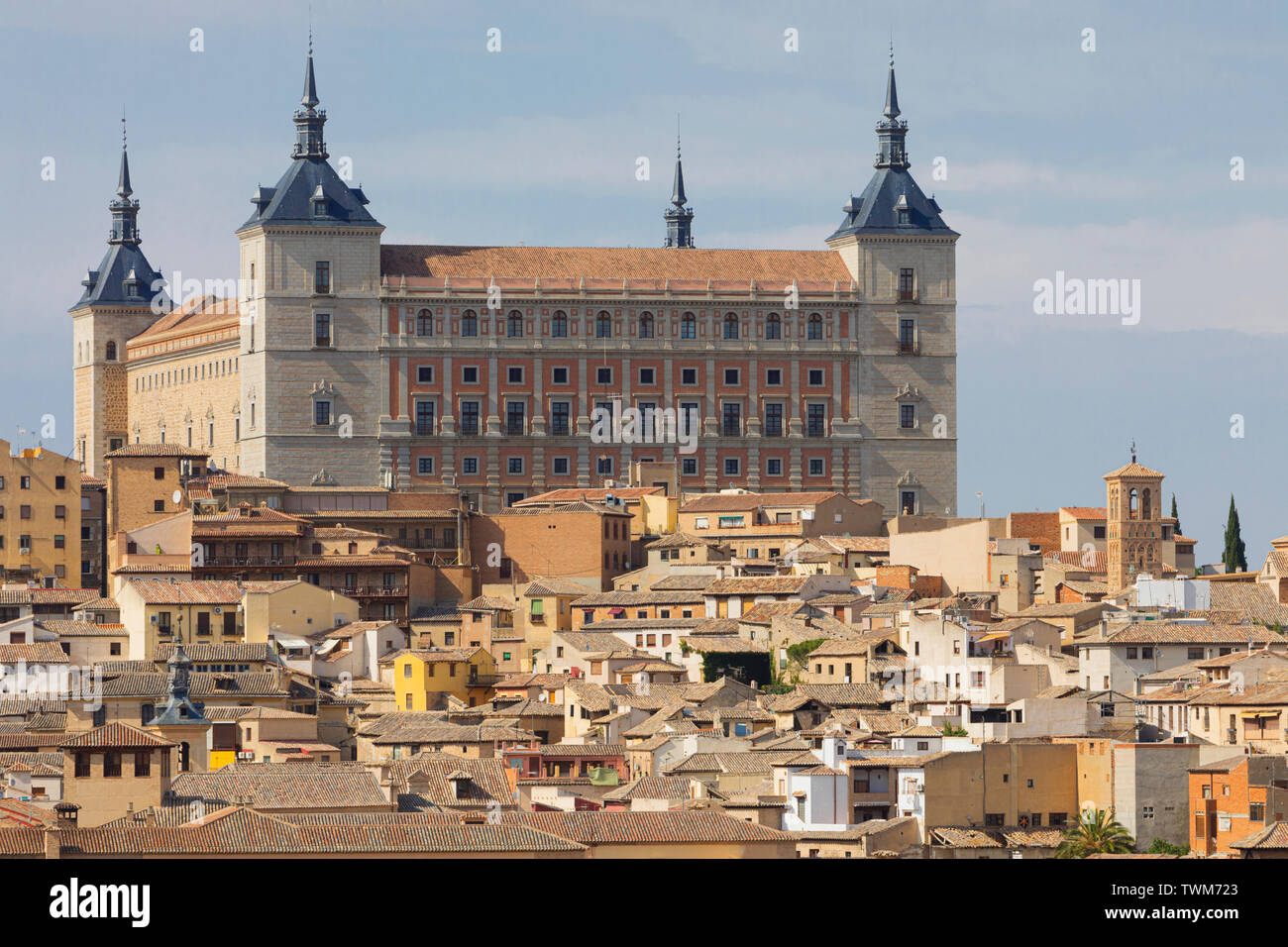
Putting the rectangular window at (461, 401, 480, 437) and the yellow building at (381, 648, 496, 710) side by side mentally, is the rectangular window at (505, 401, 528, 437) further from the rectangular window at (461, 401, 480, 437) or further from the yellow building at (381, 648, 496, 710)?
the yellow building at (381, 648, 496, 710)

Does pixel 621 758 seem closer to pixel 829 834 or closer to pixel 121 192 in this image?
pixel 829 834

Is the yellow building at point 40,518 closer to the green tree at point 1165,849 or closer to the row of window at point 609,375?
the row of window at point 609,375

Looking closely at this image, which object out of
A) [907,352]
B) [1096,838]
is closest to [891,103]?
[907,352]

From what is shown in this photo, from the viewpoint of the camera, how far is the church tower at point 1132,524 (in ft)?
281

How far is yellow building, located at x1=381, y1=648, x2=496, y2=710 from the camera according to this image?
68125 millimetres

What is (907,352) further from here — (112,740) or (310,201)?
(112,740)

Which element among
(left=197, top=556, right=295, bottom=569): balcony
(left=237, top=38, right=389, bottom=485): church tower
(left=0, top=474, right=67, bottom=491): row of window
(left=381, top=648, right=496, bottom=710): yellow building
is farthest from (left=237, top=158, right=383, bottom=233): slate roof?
(left=381, top=648, right=496, bottom=710): yellow building

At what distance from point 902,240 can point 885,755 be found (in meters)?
58.2

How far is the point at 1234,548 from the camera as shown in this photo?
333 ft

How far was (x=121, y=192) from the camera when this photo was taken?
136500mm

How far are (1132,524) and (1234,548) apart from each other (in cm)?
1503

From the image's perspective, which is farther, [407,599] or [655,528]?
[655,528]

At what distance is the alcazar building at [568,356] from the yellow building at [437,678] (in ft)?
100

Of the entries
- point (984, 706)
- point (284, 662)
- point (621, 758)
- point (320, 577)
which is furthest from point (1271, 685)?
point (320, 577)
